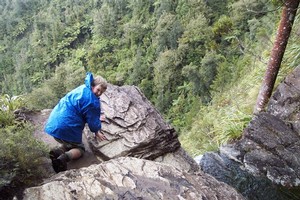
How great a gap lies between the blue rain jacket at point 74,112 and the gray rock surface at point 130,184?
834mm

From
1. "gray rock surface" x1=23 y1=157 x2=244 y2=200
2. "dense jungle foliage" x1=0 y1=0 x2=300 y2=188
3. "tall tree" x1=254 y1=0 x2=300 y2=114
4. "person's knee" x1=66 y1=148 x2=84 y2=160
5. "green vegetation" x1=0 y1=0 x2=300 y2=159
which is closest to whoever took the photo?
"gray rock surface" x1=23 y1=157 x2=244 y2=200

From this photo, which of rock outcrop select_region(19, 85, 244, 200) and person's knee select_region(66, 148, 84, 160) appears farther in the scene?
person's knee select_region(66, 148, 84, 160)

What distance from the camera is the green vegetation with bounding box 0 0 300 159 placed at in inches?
335

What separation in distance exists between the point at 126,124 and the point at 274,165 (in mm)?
2241

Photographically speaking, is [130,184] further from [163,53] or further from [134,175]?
[163,53]

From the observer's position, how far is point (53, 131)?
3.97 m

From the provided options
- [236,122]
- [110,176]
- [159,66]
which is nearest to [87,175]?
[110,176]

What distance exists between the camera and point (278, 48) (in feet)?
17.4

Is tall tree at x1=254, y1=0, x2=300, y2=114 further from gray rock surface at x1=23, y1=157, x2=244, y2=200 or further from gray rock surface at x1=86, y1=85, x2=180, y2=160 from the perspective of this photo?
gray rock surface at x1=23, y1=157, x2=244, y2=200

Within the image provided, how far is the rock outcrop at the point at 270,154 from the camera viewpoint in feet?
15.1

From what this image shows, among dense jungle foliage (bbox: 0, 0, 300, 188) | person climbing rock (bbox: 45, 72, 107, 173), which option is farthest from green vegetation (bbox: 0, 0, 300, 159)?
person climbing rock (bbox: 45, 72, 107, 173)

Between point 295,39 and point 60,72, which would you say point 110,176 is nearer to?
point 295,39

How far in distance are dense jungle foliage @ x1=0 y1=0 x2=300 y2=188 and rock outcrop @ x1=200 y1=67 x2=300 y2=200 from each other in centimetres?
75

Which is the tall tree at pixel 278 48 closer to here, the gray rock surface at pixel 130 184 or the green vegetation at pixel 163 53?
the green vegetation at pixel 163 53
